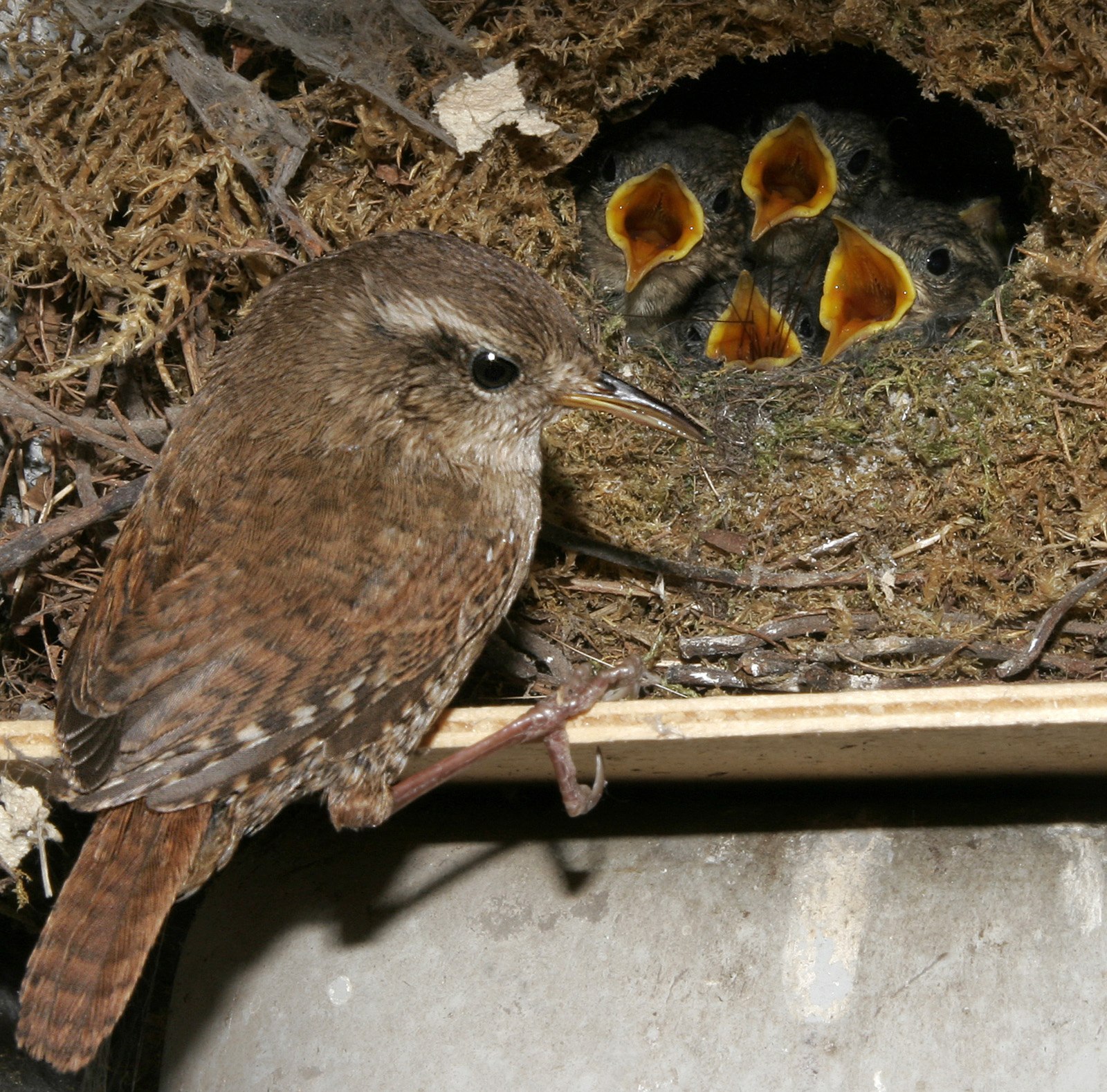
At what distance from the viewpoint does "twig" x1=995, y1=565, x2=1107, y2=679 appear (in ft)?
8.40

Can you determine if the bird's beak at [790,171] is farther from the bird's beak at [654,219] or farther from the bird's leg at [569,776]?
the bird's leg at [569,776]

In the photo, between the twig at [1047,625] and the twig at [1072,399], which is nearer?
the twig at [1047,625]

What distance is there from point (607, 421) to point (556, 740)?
116 cm

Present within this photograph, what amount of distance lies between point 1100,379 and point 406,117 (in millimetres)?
1679

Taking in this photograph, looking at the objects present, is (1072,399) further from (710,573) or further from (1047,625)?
(710,573)

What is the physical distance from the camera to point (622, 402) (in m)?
2.36

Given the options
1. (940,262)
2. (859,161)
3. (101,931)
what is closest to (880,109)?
(859,161)

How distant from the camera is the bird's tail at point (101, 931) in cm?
201

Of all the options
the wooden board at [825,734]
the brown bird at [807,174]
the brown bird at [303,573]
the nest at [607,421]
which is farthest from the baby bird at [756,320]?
the wooden board at [825,734]

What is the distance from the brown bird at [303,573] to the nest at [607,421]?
461 mm

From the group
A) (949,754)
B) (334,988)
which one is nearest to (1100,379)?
(949,754)

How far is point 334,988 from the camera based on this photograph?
2.66 m

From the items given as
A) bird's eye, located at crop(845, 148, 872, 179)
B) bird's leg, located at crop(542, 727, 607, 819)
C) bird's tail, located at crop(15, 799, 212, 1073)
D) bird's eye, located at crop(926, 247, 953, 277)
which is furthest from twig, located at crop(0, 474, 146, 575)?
bird's eye, located at crop(845, 148, 872, 179)

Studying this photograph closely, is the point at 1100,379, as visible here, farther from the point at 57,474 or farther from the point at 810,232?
the point at 57,474
